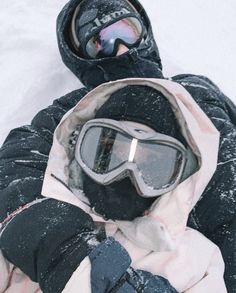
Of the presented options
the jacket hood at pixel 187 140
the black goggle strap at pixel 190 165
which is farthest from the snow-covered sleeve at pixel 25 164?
the black goggle strap at pixel 190 165

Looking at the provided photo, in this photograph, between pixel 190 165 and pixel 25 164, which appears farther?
pixel 25 164

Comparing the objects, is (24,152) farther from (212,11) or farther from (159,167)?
(212,11)

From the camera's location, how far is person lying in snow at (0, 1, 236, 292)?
1858 millimetres

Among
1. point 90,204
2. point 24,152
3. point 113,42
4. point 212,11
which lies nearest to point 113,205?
point 90,204

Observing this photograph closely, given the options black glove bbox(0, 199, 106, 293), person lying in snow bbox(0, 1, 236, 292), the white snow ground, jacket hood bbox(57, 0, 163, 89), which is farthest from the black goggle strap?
the white snow ground

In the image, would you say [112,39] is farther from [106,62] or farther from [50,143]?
[50,143]

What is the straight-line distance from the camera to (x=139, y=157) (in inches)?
A: 70.2

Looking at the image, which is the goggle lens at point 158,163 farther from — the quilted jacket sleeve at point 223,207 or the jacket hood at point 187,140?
the quilted jacket sleeve at point 223,207

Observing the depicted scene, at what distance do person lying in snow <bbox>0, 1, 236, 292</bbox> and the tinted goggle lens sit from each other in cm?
19

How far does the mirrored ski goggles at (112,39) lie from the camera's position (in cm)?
241

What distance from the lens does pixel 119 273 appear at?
5.15 ft

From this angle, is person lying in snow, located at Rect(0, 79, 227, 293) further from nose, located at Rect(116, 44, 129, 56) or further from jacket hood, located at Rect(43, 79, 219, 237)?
nose, located at Rect(116, 44, 129, 56)

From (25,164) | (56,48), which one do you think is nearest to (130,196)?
(25,164)

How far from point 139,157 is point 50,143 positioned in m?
0.51
